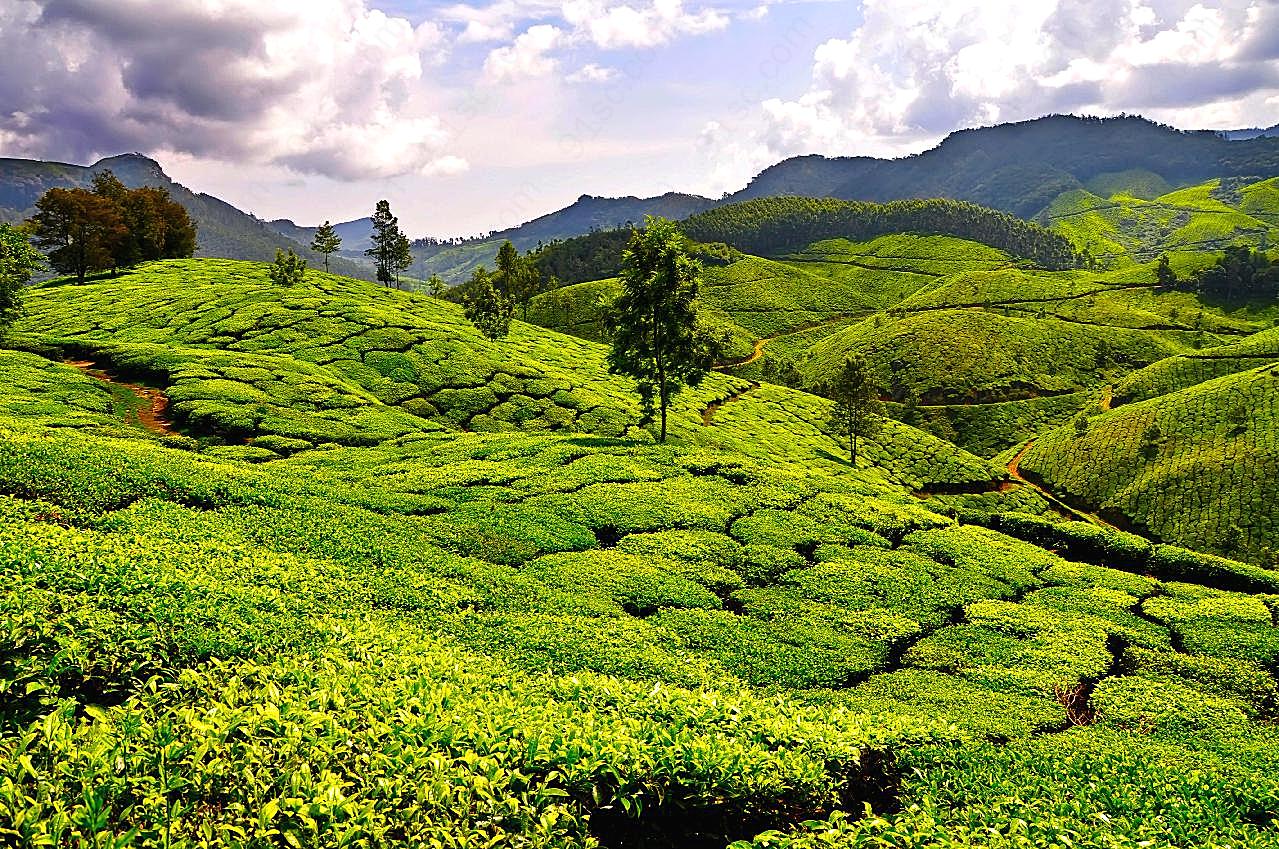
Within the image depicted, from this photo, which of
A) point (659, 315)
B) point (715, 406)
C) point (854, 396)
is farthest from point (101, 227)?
point (854, 396)

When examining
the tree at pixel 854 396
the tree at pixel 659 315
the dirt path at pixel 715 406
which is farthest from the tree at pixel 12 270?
the tree at pixel 854 396

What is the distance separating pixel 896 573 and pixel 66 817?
2322cm

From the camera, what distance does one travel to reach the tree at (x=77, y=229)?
301ft

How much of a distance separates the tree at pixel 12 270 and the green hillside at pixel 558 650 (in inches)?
444

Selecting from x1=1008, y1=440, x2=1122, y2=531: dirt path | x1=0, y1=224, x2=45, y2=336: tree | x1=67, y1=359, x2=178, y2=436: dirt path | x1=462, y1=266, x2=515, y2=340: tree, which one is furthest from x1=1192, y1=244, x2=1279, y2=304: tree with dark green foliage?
x1=0, y1=224, x2=45, y2=336: tree

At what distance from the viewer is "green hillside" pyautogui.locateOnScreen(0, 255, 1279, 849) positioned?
7.09 metres

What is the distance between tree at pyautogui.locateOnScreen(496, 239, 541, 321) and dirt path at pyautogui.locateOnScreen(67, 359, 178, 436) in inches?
2220

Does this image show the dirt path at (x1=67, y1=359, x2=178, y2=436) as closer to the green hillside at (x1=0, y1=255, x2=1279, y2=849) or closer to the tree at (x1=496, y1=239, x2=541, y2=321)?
the green hillside at (x1=0, y1=255, x2=1279, y2=849)

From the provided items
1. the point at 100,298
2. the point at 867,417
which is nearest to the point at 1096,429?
the point at 867,417

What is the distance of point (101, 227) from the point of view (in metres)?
95.8

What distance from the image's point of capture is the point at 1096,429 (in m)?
112

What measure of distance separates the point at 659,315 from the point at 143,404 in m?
31.4

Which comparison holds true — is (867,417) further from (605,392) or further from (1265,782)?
(1265,782)

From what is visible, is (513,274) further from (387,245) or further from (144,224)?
(144,224)
